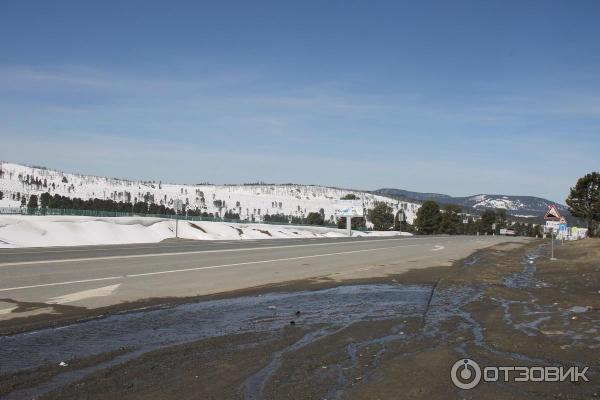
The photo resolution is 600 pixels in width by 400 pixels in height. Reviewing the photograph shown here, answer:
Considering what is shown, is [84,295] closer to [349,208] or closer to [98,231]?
[98,231]

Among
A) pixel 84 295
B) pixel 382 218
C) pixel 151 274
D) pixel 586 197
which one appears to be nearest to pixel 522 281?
pixel 151 274

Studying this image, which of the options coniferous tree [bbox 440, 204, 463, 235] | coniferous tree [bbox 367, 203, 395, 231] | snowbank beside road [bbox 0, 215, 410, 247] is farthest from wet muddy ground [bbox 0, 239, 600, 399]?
coniferous tree [bbox 367, 203, 395, 231]

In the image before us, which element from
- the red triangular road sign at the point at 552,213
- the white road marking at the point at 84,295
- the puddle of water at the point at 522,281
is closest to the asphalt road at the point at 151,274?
the white road marking at the point at 84,295

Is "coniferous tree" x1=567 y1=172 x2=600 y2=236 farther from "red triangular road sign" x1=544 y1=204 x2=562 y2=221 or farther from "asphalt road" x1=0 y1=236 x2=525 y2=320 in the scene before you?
"asphalt road" x1=0 y1=236 x2=525 y2=320

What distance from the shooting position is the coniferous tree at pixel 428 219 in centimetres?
13062

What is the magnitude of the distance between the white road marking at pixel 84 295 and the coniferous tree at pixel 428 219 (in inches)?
4797

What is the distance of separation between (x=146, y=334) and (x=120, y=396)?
291 cm

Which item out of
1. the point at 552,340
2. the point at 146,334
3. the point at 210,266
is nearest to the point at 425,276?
the point at 210,266

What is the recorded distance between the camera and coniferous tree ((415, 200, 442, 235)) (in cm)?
13062

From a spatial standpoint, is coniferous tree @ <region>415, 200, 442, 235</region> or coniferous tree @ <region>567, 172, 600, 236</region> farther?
coniferous tree @ <region>415, 200, 442, 235</region>

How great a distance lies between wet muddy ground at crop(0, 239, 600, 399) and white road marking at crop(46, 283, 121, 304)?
200 centimetres

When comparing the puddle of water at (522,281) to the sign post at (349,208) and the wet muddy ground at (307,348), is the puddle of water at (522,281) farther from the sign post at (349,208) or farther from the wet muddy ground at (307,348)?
the sign post at (349,208)

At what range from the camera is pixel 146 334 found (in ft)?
26.5

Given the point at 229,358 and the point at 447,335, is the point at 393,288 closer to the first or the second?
the point at 447,335
